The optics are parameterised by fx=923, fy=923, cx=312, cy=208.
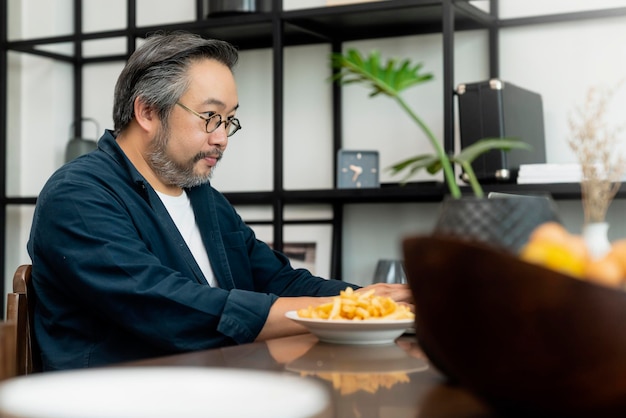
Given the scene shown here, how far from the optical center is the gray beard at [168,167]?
228 cm

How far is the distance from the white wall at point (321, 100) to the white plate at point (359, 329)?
1938mm

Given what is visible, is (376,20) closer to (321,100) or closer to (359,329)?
(321,100)

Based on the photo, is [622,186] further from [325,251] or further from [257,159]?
[257,159]

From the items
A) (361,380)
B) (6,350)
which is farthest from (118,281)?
(6,350)

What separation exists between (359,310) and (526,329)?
0.78 meters

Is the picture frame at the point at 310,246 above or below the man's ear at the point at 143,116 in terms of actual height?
below

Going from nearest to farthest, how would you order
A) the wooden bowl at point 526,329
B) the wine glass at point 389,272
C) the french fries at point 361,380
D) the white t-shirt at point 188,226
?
1. the wooden bowl at point 526,329
2. the french fries at point 361,380
3. the white t-shirt at point 188,226
4. the wine glass at point 389,272

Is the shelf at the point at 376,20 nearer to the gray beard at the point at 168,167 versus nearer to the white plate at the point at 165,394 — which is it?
the gray beard at the point at 168,167

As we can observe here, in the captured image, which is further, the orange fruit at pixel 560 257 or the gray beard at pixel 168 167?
the gray beard at pixel 168 167

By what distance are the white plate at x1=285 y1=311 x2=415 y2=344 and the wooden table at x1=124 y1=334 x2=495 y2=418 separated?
0.06 feet

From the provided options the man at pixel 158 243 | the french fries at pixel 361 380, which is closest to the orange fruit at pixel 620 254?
the french fries at pixel 361 380

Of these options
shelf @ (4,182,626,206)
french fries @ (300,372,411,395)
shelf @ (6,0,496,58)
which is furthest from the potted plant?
shelf @ (6,0,496,58)

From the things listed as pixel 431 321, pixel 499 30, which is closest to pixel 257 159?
pixel 499 30

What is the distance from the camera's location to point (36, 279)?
1897mm
